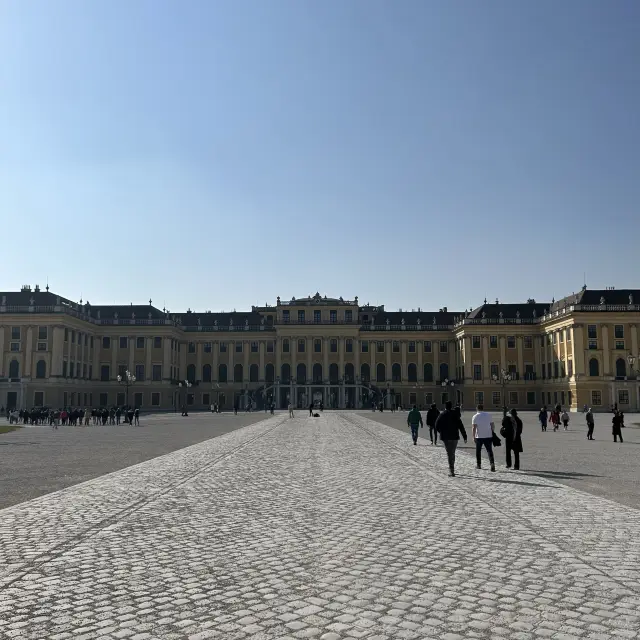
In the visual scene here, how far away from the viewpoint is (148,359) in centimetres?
8844

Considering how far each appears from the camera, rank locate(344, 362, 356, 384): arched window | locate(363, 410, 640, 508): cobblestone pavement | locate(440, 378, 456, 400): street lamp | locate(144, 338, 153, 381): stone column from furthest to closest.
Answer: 1. locate(344, 362, 356, 384): arched window
2. locate(440, 378, 456, 400): street lamp
3. locate(144, 338, 153, 381): stone column
4. locate(363, 410, 640, 508): cobblestone pavement

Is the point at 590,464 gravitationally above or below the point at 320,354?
below

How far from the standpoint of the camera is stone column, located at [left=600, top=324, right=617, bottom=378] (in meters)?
71.4

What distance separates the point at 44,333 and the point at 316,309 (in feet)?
120

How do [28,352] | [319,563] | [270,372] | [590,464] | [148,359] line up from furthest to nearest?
1. [270,372]
2. [148,359]
3. [28,352]
4. [590,464]
5. [319,563]

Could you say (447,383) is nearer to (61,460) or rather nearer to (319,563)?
(61,460)

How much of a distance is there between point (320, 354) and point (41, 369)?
37034 millimetres

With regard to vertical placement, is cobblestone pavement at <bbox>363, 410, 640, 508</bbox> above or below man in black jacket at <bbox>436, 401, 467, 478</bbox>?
below

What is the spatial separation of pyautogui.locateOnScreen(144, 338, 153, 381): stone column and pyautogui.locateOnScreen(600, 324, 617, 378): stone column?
181ft

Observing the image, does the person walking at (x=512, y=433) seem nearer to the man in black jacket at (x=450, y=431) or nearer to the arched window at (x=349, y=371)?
the man in black jacket at (x=450, y=431)

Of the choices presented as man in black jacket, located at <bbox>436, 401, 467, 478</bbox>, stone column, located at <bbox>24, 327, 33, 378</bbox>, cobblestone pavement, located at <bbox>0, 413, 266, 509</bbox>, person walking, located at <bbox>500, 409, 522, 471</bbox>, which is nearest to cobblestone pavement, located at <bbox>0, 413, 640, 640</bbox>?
cobblestone pavement, located at <bbox>0, 413, 266, 509</bbox>

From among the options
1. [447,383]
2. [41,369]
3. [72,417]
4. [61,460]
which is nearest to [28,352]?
[41,369]

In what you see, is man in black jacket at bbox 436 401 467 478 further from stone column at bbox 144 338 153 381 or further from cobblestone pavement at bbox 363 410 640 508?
stone column at bbox 144 338 153 381

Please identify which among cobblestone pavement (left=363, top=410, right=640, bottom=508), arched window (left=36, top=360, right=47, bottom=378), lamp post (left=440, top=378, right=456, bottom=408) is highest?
arched window (left=36, top=360, right=47, bottom=378)
